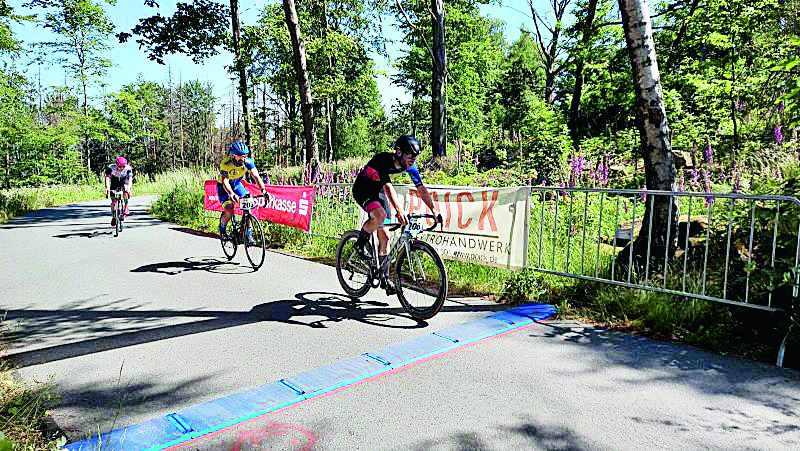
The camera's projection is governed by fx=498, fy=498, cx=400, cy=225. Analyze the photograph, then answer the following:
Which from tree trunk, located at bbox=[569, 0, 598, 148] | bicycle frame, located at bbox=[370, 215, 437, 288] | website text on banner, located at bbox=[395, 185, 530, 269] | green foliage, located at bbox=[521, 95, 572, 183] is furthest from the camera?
green foliage, located at bbox=[521, 95, 572, 183]

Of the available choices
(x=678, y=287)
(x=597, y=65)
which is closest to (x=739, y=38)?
(x=597, y=65)

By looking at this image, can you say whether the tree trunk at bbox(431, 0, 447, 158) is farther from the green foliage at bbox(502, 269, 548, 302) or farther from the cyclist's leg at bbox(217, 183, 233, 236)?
the green foliage at bbox(502, 269, 548, 302)

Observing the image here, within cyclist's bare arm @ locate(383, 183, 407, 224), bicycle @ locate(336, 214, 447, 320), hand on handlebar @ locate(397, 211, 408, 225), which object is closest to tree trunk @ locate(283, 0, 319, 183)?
bicycle @ locate(336, 214, 447, 320)

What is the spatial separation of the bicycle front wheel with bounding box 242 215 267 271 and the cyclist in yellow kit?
85 mm

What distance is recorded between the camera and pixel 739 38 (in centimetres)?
1051

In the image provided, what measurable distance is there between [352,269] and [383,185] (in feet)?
4.82

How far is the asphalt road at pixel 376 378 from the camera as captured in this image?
3223 millimetres

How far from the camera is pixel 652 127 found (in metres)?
6.07

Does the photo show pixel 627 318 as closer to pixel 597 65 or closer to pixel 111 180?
pixel 597 65

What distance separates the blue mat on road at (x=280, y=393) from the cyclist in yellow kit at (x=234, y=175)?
16.0ft

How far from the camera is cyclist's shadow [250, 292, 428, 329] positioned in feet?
18.8

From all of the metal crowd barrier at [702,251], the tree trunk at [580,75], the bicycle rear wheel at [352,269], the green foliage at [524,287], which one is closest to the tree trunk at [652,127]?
the metal crowd barrier at [702,251]

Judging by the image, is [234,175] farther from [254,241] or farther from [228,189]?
[254,241]

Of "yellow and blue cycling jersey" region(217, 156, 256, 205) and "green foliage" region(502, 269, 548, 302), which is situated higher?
"yellow and blue cycling jersey" region(217, 156, 256, 205)
